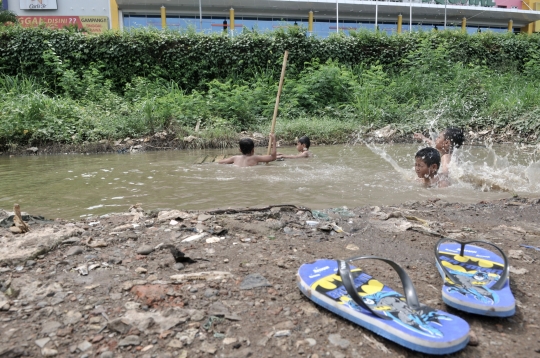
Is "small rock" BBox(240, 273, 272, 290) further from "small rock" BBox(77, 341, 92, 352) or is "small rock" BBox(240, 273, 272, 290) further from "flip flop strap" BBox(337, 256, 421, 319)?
"small rock" BBox(77, 341, 92, 352)

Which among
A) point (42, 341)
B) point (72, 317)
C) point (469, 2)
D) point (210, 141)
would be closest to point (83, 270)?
point (72, 317)

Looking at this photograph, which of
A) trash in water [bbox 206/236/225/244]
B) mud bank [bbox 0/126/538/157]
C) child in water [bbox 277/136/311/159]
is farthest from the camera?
mud bank [bbox 0/126/538/157]

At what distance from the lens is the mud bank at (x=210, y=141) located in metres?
9.21

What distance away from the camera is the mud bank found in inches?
363

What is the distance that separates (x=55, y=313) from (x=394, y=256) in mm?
1827

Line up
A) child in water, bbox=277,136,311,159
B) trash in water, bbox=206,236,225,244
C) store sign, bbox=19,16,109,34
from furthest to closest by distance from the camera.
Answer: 1. store sign, bbox=19,16,109,34
2. child in water, bbox=277,136,311,159
3. trash in water, bbox=206,236,225,244

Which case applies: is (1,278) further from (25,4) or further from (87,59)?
(25,4)

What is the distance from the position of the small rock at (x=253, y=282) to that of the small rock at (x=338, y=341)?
485mm

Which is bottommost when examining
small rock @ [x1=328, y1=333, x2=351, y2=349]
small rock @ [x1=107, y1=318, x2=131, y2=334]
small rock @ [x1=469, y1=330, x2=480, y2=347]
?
small rock @ [x1=469, y1=330, x2=480, y2=347]

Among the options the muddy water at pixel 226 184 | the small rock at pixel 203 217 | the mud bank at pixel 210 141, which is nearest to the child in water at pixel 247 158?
the muddy water at pixel 226 184

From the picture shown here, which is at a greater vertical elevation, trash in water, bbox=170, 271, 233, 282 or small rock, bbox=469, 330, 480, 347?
trash in water, bbox=170, 271, 233, 282

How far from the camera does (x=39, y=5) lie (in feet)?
77.9

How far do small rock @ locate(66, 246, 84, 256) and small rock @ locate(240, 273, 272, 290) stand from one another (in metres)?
1.06

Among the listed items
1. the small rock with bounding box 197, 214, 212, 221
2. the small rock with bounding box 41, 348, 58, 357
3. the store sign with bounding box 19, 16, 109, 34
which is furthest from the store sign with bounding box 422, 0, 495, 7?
the small rock with bounding box 41, 348, 58, 357
